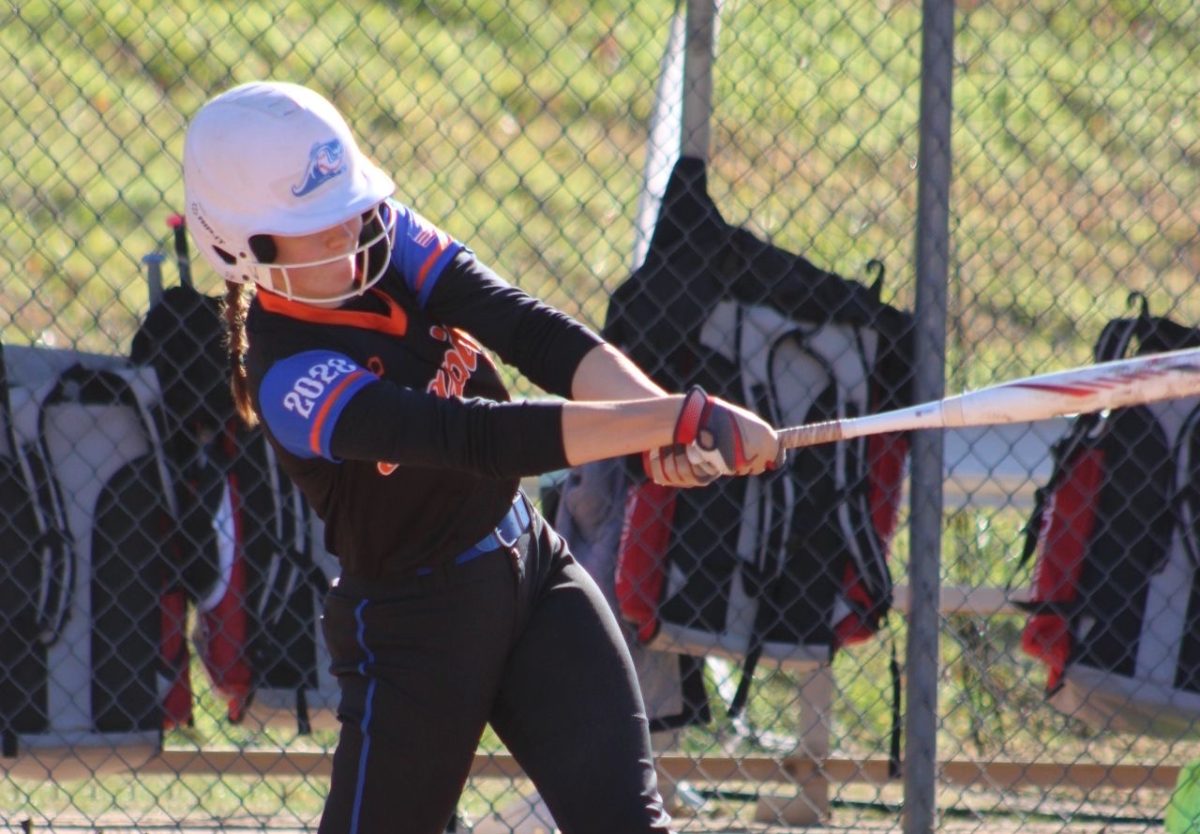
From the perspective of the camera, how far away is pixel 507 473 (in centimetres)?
244

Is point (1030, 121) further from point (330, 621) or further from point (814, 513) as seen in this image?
point (330, 621)

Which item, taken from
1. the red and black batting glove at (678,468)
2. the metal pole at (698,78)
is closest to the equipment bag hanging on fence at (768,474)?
the metal pole at (698,78)

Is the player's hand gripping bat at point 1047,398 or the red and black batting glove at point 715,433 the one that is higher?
the player's hand gripping bat at point 1047,398

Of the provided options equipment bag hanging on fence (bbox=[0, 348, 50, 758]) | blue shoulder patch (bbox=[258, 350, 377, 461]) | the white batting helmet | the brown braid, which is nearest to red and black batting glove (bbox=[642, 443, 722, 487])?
blue shoulder patch (bbox=[258, 350, 377, 461])

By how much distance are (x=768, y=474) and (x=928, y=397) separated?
0.45 meters

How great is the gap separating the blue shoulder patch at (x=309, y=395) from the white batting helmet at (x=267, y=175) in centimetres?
13

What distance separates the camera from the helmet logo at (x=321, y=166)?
2.53 meters

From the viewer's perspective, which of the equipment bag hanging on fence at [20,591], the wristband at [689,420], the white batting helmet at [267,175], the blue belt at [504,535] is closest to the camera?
the wristband at [689,420]

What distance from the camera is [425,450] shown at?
2.42 metres

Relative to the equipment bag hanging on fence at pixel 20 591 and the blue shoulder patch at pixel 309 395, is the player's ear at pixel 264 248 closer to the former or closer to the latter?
the blue shoulder patch at pixel 309 395

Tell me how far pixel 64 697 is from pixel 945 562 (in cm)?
273

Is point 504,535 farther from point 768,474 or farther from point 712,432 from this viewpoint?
point 768,474

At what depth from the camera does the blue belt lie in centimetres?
Answer: 270

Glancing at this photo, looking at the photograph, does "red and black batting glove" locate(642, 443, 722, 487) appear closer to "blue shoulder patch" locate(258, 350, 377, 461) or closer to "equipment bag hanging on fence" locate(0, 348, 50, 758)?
"blue shoulder patch" locate(258, 350, 377, 461)
